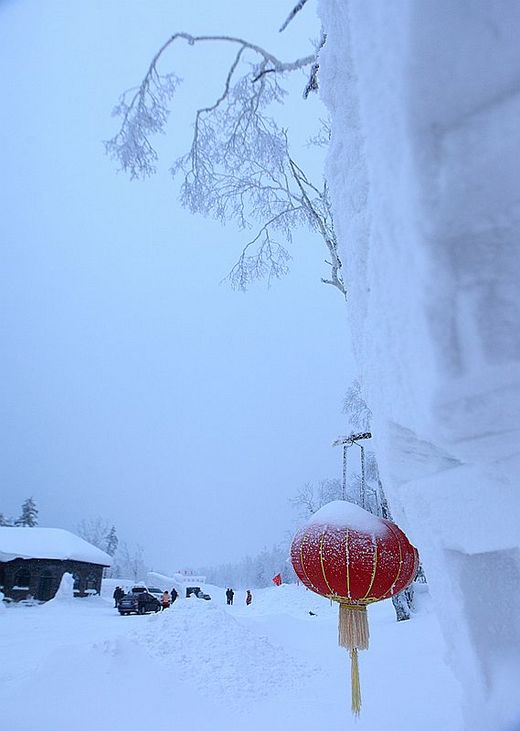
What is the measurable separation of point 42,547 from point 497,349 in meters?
21.6

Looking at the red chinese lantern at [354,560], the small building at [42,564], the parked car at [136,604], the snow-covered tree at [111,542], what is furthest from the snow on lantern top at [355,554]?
the snow-covered tree at [111,542]

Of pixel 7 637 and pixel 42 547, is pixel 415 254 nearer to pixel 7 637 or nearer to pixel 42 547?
pixel 7 637

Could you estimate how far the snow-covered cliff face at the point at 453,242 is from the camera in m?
0.61

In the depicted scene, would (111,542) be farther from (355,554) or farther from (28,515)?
(355,554)

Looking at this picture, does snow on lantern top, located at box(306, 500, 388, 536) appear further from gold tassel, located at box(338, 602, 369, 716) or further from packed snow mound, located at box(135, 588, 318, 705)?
packed snow mound, located at box(135, 588, 318, 705)

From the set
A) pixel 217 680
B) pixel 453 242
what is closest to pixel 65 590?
pixel 217 680

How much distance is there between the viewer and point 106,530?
137 ft

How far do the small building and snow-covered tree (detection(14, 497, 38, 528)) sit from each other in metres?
10.9

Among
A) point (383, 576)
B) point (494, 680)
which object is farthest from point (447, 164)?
point (383, 576)

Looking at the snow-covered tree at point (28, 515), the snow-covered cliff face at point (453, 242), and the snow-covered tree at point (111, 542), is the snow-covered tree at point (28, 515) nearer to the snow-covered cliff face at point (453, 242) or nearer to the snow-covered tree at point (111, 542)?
the snow-covered tree at point (111, 542)

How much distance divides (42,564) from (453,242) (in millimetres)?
21172

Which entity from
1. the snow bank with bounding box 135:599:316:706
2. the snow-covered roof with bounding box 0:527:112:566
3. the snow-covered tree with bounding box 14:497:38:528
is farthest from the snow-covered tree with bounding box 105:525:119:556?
the snow bank with bounding box 135:599:316:706

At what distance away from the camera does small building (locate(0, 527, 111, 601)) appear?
712 inches

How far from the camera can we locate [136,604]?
575 inches
